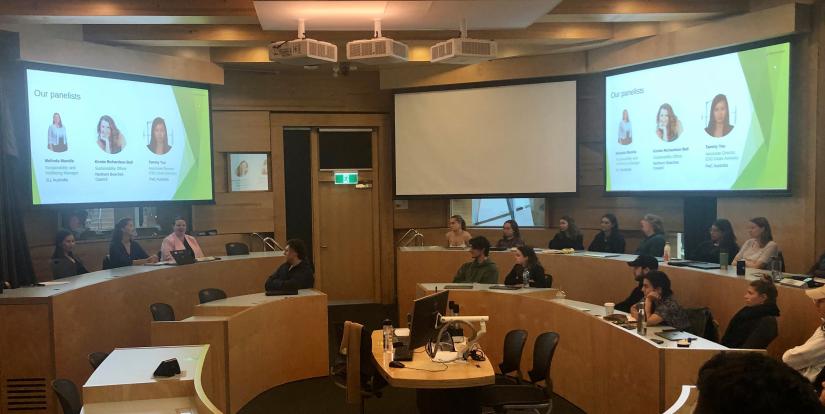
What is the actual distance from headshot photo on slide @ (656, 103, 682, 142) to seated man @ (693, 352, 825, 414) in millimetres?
7151

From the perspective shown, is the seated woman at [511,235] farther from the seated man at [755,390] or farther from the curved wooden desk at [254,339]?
the seated man at [755,390]

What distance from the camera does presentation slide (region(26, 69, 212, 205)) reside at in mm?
7434

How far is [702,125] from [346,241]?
555 cm

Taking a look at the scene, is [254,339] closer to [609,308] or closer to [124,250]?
[124,250]

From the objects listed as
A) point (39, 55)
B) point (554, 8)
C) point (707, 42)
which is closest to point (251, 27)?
point (39, 55)

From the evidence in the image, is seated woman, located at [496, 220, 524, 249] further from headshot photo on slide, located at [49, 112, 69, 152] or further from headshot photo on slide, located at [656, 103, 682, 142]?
headshot photo on slide, located at [49, 112, 69, 152]

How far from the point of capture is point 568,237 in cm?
905

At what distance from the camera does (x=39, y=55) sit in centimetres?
728

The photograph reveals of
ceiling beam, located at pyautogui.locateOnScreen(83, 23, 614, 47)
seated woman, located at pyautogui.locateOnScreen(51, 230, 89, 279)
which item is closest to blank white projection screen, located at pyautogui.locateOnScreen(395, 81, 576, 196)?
ceiling beam, located at pyautogui.locateOnScreen(83, 23, 614, 47)

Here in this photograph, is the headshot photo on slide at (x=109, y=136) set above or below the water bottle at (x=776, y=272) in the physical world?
above

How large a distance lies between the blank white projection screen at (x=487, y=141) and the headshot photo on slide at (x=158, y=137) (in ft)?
10.9

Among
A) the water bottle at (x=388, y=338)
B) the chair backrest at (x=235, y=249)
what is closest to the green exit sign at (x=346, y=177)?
the chair backrest at (x=235, y=249)

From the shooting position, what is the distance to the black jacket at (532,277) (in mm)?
6961

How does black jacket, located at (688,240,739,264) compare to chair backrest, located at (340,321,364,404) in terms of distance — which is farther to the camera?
black jacket, located at (688,240,739,264)
